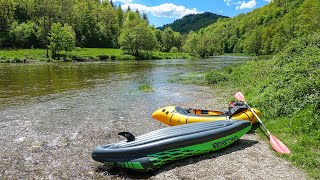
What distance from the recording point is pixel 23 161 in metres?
8.88

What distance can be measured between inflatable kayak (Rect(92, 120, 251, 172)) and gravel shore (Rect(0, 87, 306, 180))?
0.29 meters

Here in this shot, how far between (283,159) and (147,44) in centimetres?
7869

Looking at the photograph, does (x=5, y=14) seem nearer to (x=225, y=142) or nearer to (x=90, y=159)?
(x=90, y=159)

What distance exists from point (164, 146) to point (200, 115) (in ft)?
11.7

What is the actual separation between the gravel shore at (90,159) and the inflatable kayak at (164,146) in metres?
0.29

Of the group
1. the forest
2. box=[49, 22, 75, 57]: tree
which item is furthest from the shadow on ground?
the forest

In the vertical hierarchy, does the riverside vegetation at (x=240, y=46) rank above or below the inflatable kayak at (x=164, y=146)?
above

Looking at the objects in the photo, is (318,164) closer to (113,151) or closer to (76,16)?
(113,151)

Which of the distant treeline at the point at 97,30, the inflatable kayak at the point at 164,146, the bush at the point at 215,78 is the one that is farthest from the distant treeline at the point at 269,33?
the inflatable kayak at the point at 164,146

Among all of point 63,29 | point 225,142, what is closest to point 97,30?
point 63,29

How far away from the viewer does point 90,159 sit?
9078 mm

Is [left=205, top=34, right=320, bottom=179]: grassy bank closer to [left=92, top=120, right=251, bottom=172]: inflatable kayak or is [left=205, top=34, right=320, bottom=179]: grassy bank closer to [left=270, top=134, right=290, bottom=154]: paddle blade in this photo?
[left=270, top=134, right=290, bottom=154]: paddle blade

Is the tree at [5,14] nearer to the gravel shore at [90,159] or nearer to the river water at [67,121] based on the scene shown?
the river water at [67,121]

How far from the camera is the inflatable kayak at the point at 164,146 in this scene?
319 inches
